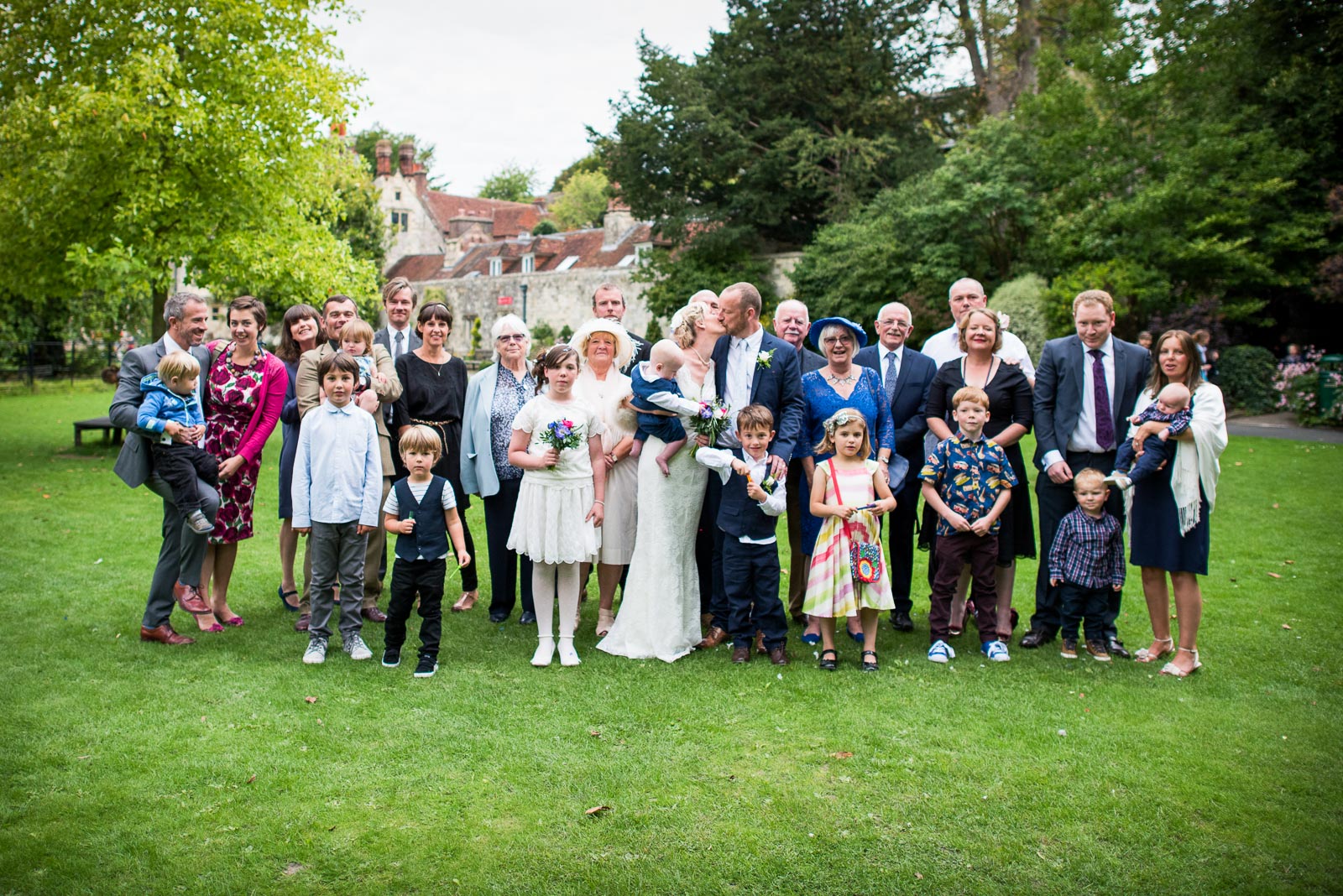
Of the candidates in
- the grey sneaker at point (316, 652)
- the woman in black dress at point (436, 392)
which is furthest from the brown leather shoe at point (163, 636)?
the woman in black dress at point (436, 392)

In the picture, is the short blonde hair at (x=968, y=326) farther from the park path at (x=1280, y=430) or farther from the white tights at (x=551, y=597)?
the park path at (x=1280, y=430)

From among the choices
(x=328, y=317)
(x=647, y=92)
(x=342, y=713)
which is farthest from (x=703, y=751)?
(x=647, y=92)

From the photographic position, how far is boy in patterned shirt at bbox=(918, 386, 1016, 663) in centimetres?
600

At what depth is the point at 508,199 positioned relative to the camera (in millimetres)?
86938

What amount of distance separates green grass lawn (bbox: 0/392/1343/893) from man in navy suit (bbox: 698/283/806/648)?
1.43 meters

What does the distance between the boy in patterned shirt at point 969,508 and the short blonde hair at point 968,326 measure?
0.42 meters

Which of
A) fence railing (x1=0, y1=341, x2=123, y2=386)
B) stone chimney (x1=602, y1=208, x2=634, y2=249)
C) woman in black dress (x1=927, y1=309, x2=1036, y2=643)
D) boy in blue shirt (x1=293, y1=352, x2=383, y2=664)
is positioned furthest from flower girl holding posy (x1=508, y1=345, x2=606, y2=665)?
stone chimney (x1=602, y1=208, x2=634, y2=249)

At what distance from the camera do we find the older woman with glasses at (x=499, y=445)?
6914 mm

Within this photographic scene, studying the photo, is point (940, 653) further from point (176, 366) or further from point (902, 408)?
point (176, 366)

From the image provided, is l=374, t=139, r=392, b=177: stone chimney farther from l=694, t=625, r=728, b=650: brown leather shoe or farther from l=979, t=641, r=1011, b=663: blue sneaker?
l=979, t=641, r=1011, b=663: blue sneaker

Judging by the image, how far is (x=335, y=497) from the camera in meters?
5.93

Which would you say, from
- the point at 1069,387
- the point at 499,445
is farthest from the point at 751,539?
the point at 1069,387

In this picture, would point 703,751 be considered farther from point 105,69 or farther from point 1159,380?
point 105,69

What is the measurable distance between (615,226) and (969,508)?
1828 inches
